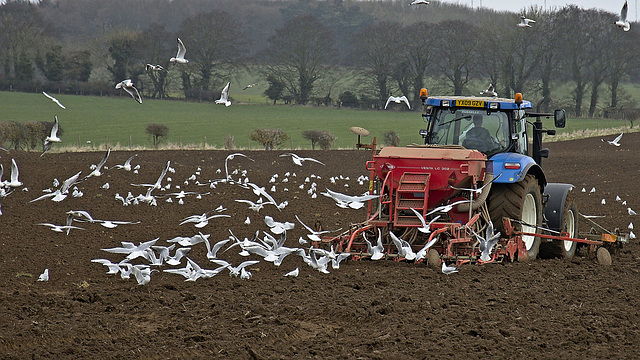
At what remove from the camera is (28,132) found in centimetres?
3050

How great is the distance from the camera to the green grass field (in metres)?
42.1

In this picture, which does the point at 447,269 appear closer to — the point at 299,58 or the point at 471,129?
the point at 471,129

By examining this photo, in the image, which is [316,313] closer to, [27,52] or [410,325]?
[410,325]

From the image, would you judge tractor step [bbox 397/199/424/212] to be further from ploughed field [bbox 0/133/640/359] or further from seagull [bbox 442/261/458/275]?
seagull [bbox 442/261/458/275]

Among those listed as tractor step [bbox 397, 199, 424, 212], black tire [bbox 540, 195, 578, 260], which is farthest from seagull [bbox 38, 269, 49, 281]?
black tire [bbox 540, 195, 578, 260]

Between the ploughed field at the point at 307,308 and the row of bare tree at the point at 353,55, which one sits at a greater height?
the row of bare tree at the point at 353,55

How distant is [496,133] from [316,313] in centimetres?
417

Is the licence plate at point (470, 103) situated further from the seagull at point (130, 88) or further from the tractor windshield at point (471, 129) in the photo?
the seagull at point (130, 88)

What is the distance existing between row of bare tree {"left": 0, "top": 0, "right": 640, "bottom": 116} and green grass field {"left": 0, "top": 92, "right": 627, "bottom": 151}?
1.50m

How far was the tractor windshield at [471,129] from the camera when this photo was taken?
9531 millimetres

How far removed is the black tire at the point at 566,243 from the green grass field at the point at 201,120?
30024 mm

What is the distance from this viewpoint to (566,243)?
990 cm

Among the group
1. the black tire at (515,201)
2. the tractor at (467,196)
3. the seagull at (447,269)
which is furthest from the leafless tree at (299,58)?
the seagull at (447,269)

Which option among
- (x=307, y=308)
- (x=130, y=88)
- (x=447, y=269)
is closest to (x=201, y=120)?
(x=130, y=88)
